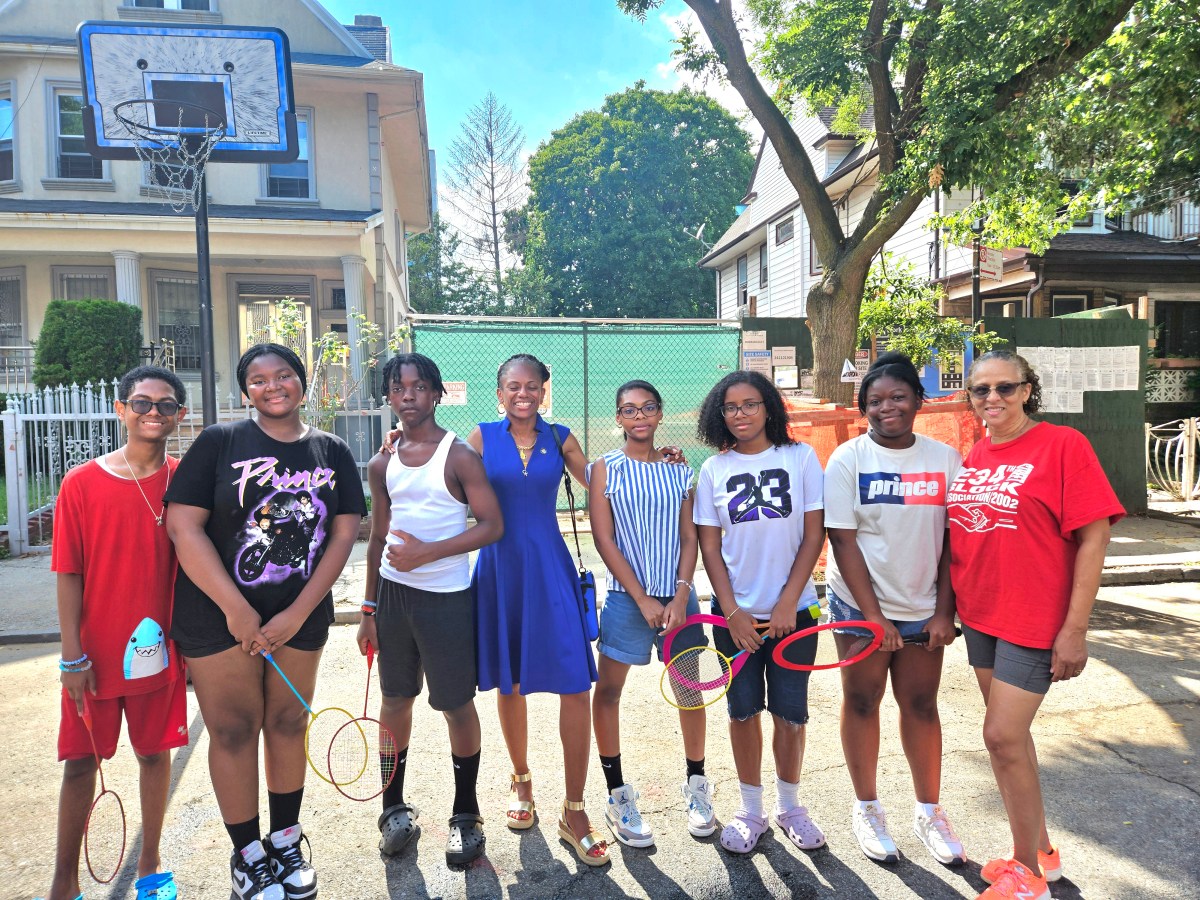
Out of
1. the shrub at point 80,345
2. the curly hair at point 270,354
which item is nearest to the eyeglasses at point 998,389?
the curly hair at point 270,354

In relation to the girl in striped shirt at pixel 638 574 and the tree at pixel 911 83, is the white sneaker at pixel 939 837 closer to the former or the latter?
the girl in striped shirt at pixel 638 574

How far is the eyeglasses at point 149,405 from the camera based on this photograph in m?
2.85

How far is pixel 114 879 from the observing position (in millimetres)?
2984

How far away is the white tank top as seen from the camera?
10.1 feet

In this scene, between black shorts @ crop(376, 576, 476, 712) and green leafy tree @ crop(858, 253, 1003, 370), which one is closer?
black shorts @ crop(376, 576, 476, 712)

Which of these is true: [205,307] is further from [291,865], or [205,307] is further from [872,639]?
[872,639]

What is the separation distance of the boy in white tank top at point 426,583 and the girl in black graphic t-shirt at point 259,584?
0.81ft

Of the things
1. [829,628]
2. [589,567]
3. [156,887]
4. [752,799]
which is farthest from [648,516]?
[589,567]

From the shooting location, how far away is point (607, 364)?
9875 millimetres

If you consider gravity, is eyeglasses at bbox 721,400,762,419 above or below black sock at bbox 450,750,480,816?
above

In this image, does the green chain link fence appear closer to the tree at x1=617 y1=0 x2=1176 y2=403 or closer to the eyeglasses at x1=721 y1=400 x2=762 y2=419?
the tree at x1=617 y1=0 x2=1176 y2=403

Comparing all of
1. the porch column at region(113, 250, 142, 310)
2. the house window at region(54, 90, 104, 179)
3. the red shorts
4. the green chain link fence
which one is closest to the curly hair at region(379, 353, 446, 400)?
the red shorts

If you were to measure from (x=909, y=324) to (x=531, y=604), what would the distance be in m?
8.38

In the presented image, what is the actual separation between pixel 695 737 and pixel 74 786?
233 cm
